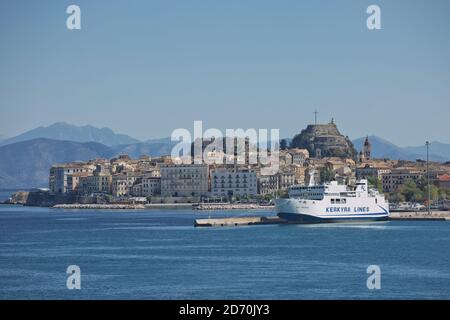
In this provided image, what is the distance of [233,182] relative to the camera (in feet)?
286

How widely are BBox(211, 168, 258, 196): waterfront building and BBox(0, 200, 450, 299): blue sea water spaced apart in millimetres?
44091

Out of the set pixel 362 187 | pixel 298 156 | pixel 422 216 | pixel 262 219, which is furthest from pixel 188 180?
pixel 362 187

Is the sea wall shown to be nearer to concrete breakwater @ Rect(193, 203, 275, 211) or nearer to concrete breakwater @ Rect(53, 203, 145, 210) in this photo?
concrete breakwater @ Rect(53, 203, 145, 210)

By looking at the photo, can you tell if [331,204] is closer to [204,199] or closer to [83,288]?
[83,288]

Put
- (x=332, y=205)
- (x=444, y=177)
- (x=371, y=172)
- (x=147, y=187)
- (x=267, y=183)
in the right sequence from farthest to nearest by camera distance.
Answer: (x=147, y=187)
(x=267, y=183)
(x=371, y=172)
(x=444, y=177)
(x=332, y=205)

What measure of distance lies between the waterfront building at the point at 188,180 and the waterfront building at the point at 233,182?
924 mm

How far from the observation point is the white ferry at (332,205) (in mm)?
45062

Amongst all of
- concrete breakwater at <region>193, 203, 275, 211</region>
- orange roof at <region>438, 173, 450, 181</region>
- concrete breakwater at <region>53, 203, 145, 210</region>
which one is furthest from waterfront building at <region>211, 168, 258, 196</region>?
orange roof at <region>438, 173, 450, 181</region>

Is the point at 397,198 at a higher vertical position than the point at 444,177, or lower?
lower

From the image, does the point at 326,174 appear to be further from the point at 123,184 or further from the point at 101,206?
the point at 123,184

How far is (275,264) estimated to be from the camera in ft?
86.9

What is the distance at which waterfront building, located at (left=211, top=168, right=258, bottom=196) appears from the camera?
8706cm

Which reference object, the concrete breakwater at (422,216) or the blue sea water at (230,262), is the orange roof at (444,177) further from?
the blue sea water at (230,262)

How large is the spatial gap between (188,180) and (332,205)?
43403 mm
